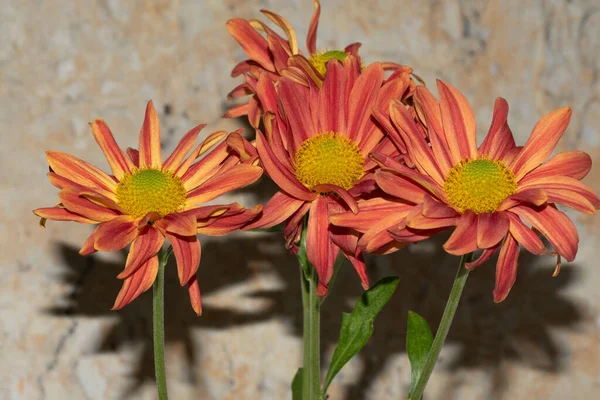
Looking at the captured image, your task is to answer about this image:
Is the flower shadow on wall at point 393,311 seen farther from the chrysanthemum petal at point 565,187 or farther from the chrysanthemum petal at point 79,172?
the chrysanthemum petal at point 565,187

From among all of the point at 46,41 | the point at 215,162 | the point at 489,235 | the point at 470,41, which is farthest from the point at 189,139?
the point at 470,41

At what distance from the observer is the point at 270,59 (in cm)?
86

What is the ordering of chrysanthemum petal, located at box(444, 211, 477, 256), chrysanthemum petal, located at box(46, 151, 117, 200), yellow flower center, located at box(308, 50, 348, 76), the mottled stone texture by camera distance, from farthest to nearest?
1. the mottled stone texture
2. yellow flower center, located at box(308, 50, 348, 76)
3. chrysanthemum petal, located at box(46, 151, 117, 200)
4. chrysanthemum petal, located at box(444, 211, 477, 256)

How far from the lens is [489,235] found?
64 cm

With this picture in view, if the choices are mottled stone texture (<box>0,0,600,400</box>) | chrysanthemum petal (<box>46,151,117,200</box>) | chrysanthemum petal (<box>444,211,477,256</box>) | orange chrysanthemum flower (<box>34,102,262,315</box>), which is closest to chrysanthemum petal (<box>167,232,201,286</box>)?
orange chrysanthemum flower (<box>34,102,262,315</box>)

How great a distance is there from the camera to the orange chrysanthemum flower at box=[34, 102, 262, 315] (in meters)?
0.68

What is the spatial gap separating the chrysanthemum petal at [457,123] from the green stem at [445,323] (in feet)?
0.32

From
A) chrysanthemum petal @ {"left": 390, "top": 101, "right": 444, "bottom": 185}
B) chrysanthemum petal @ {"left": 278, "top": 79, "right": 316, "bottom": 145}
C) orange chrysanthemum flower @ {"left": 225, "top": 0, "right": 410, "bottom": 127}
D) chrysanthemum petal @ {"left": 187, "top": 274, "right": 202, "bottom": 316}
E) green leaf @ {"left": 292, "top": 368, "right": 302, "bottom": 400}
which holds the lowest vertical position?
green leaf @ {"left": 292, "top": 368, "right": 302, "bottom": 400}

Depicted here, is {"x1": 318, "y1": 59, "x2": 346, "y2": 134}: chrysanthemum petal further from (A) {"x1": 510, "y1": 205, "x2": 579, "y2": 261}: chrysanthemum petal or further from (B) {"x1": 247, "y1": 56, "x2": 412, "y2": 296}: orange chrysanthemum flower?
(A) {"x1": 510, "y1": 205, "x2": 579, "y2": 261}: chrysanthemum petal

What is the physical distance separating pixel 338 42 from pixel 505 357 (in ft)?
1.76

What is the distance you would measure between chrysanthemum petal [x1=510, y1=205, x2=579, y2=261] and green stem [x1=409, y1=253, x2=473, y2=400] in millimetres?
66

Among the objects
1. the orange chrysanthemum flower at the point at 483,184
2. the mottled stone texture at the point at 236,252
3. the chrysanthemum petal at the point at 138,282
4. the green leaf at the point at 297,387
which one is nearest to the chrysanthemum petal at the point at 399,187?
the orange chrysanthemum flower at the point at 483,184

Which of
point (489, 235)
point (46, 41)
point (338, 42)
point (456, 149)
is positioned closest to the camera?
point (489, 235)

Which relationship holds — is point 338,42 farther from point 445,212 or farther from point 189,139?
point 445,212
